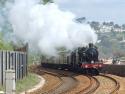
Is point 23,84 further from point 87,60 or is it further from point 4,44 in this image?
point 87,60

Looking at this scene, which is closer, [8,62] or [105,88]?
[105,88]

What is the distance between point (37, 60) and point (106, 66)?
139 feet

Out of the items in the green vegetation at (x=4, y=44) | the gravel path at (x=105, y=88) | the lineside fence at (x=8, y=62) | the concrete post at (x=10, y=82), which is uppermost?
the green vegetation at (x=4, y=44)

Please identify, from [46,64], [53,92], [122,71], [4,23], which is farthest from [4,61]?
[46,64]

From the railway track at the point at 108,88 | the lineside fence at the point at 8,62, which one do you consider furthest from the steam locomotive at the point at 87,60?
the railway track at the point at 108,88

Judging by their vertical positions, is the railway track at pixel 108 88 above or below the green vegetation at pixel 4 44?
below

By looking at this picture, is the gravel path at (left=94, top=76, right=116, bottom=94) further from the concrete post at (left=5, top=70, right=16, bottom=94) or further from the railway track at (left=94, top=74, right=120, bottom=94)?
the concrete post at (left=5, top=70, right=16, bottom=94)

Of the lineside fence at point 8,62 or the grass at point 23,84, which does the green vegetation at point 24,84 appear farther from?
the lineside fence at point 8,62

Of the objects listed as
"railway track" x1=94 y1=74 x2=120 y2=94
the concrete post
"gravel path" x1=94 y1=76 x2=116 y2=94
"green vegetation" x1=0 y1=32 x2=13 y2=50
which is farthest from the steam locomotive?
the concrete post

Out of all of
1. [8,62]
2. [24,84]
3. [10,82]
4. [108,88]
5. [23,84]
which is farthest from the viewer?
[24,84]

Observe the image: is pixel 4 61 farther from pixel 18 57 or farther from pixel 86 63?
pixel 86 63

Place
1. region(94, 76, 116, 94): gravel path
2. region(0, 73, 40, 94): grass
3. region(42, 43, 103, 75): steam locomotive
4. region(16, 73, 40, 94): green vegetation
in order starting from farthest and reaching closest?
region(42, 43, 103, 75): steam locomotive → region(16, 73, 40, 94): green vegetation → region(0, 73, 40, 94): grass → region(94, 76, 116, 94): gravel path

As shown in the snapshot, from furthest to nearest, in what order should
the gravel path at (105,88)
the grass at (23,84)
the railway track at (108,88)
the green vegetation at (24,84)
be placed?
the green vegetation at (24,84) < the grass at (23,84) < the gravel path at (105,88) < the railway track at (108,88)

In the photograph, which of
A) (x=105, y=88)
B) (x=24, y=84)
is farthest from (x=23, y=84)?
(x=105, y=88)
